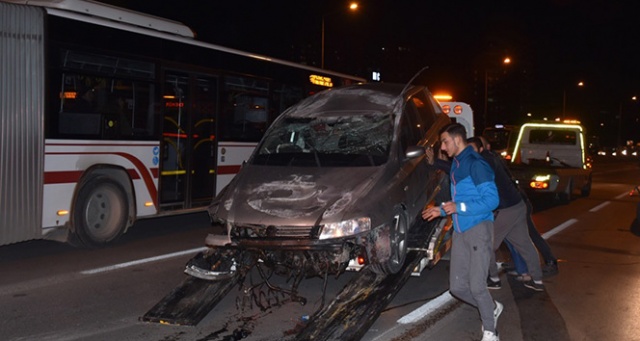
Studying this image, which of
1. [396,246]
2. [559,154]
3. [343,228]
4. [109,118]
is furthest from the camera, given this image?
[559,154]

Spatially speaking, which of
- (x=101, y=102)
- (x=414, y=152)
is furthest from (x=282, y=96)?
(x=414, y=152)

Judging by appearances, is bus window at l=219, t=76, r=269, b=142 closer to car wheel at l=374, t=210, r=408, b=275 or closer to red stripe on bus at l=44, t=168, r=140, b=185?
red stripe on bus at l=44, t=168, r=140, b=185

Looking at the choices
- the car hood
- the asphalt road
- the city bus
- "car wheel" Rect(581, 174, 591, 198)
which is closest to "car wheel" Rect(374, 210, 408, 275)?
the asphalt road

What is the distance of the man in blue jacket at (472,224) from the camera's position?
550cm

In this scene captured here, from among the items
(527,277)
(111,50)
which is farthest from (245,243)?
(111,50)

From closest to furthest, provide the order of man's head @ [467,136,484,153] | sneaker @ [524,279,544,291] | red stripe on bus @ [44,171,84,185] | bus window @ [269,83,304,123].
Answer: man's head @ [467,136,484,153] < sneaker @ [524,279,544,291] < red stripe on bus @ [44,171,84,185] < bus window @ [269,83,304,123]

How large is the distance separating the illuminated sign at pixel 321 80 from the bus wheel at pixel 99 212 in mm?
5861

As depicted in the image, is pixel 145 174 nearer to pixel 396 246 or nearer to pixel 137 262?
pixel 137 262

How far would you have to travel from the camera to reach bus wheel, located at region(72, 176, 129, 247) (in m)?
9.70

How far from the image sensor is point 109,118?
1005 cm

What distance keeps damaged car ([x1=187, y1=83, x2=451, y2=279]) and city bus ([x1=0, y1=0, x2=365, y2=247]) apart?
281 cm

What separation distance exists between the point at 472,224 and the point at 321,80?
10181 millimetres

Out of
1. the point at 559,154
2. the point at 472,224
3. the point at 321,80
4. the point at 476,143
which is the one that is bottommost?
the point at 472,224

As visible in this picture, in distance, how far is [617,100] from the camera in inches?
3718
